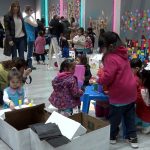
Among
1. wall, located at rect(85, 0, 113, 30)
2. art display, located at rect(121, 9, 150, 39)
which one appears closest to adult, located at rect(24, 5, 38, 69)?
art display, located at rect(121, 9, 150, 39)

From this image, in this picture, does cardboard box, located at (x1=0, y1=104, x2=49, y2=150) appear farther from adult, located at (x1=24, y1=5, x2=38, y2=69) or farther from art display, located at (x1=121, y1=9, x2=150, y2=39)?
art display, located at (x1=121, y1=9, x2=150, y2=39)

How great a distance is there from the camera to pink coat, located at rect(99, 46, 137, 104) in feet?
8.84

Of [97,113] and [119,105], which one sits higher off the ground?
[119,105]

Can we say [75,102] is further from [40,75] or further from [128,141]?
[40,75]

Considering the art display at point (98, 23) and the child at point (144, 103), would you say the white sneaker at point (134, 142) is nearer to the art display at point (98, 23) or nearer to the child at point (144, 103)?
the child at point (144, 103)

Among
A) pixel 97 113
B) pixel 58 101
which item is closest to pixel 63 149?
pixel 58 101

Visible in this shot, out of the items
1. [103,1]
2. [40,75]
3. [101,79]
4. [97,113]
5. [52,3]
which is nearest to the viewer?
[101,79]

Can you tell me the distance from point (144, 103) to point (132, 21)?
546 centimetres

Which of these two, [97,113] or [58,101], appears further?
[97,113]

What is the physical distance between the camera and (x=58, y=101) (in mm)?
3279

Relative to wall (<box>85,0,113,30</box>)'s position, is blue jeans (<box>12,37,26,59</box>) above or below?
below

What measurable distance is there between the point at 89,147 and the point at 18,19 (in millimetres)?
3430

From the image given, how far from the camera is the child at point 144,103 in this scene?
3.08 meters

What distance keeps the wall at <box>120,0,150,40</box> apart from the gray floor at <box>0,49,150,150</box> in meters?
2.60
